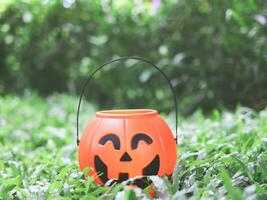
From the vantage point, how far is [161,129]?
7.45 feet

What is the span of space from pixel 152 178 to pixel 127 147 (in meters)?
0.18

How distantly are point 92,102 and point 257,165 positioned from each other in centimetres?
420

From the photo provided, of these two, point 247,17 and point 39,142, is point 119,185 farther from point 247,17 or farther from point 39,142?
point 247,17

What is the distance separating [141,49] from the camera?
5.92 metres

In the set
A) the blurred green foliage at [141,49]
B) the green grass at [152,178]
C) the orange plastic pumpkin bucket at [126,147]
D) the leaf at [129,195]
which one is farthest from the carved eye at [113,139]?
the blurred green foliage at [141,49]

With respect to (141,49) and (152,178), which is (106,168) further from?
(141,49)

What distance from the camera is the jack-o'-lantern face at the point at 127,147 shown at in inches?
85.2

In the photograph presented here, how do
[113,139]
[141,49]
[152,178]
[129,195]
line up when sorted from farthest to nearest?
[141,49]
[113,139]
[152,178]
[129,195]

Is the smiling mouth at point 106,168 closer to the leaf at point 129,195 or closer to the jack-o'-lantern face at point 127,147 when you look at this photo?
the jack-o'-lantern face at point 127,147

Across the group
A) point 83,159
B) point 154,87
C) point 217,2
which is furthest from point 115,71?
point 83,159

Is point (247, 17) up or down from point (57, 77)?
up

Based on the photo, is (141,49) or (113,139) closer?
(113,139)

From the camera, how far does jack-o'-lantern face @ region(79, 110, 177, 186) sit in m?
2.16

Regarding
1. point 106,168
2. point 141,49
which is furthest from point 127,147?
point 141,49
